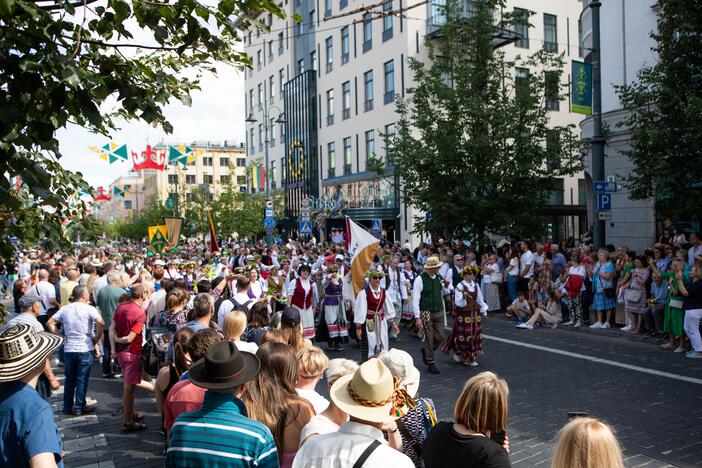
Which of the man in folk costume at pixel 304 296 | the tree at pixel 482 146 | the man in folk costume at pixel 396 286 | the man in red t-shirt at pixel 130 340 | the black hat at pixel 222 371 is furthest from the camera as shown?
the tree at pixel 482 146

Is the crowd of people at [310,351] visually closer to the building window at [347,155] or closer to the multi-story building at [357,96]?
the multi-story building at [357,96]

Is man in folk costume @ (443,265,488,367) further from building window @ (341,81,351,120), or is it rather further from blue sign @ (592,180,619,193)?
building window @ (341,81,351,120)

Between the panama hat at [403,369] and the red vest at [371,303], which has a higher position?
the panama hat at [403,369]

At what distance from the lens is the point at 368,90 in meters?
38.4

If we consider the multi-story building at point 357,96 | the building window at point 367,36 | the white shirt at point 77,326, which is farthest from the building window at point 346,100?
the white shirt at point 77,326

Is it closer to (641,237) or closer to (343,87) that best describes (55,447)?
(641,237)

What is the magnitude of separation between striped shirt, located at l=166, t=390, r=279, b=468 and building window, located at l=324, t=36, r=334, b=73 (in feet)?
137

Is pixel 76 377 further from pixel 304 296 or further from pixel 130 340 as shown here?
pixel 304 296

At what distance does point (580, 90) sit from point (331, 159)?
1128 inches

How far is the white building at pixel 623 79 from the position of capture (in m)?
19.0

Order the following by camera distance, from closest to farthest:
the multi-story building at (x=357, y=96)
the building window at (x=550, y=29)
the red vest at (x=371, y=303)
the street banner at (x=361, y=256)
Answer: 1. the street banner at (x=361, y=256)
2. the red vest at (x=371, y=303)
3. the multi-story building at (x=357, y=96)
4. the building window at (x=550, y=29)

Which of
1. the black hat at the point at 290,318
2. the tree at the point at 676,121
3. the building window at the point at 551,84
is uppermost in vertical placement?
the building window at the point at 551,84

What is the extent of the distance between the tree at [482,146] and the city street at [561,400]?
6.99 metres

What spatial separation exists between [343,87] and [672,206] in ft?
102
